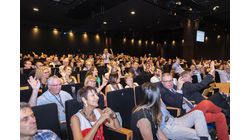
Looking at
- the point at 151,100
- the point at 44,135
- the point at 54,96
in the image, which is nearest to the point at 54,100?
the point at 54,96

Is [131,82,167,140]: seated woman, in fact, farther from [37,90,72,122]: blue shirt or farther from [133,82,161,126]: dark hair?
[37,90,72,122]: blue shirt

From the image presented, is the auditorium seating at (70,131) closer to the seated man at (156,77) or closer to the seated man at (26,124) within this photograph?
the seated man at (26,124)

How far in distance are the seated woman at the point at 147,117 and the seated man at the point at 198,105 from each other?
0.93 m

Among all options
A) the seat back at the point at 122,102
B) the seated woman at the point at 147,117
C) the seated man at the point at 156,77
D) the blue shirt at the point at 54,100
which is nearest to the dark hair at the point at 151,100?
the seated woman at the point at 147,117

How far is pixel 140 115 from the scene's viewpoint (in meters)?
1.64

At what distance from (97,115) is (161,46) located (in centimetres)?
2058

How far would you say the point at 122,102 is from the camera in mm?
2549

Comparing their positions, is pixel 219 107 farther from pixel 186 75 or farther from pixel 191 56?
pixel 191 56

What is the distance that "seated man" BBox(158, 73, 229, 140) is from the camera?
7.55ft

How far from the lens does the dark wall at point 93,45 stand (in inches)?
500

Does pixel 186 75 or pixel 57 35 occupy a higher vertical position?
pixel 57 35

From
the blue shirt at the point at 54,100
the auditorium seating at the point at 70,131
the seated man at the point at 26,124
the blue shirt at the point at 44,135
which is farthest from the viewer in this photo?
the blue shirt at the point at 54,100
